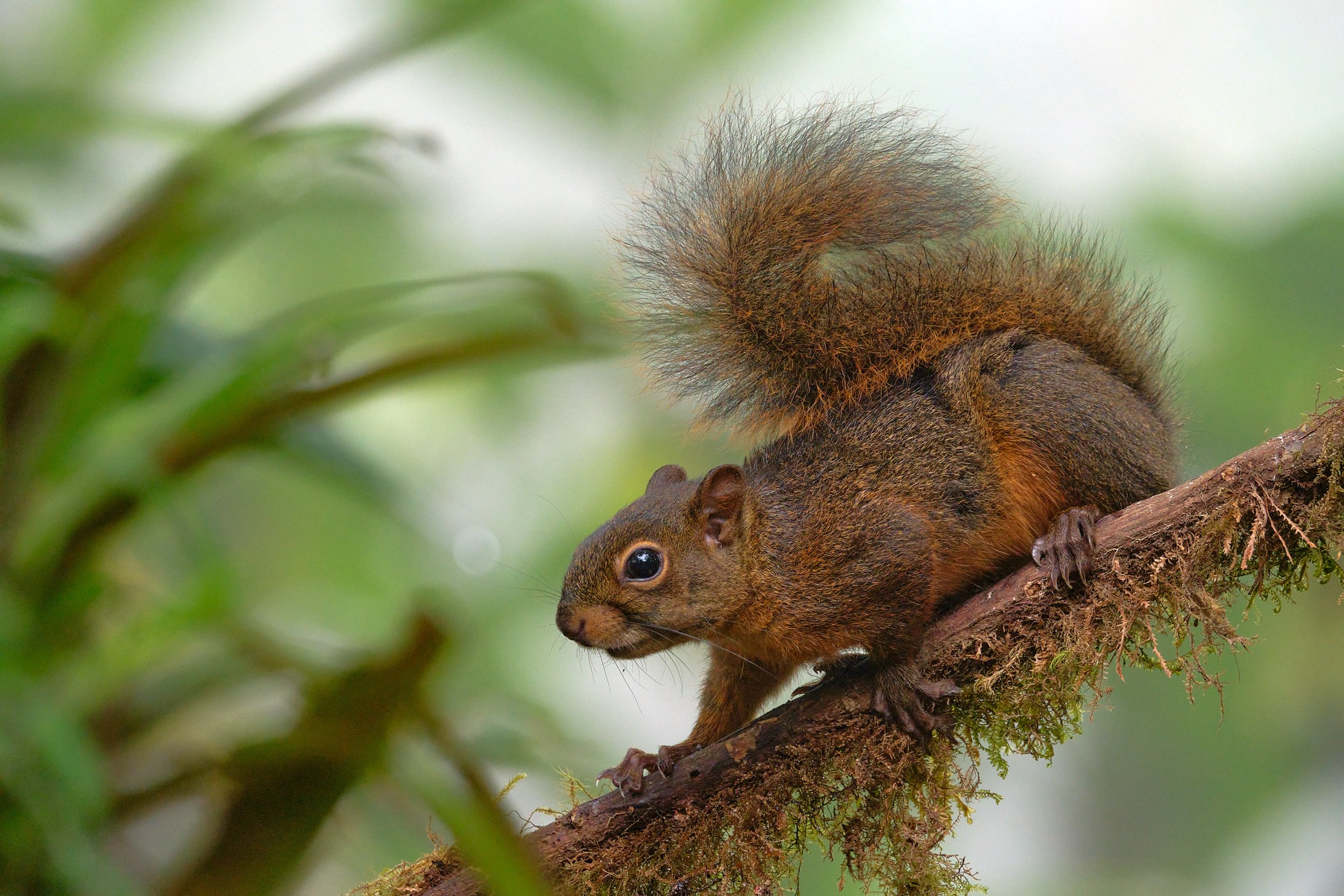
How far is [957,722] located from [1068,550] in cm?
36

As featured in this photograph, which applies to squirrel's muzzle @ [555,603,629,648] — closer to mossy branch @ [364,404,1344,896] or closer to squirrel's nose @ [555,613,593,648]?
squirrel's nose @ [555,613,593,648]

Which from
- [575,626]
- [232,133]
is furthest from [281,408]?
[575,626]

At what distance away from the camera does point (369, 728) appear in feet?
3.41

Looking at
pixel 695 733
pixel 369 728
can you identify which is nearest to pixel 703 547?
pixel 695 733

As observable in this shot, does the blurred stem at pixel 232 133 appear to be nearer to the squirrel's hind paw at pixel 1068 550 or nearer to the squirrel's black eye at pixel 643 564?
the squirrel's black eye at pixel 643 564

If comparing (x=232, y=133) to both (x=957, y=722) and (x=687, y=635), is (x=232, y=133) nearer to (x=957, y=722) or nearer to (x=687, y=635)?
(x=687, y=635)

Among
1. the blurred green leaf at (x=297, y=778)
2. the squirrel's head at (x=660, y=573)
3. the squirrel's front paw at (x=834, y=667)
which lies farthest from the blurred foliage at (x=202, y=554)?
the squirrel's front paw at (x=834, y=667)

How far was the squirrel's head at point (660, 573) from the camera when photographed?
6.39 feet

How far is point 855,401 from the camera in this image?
2.23 metres

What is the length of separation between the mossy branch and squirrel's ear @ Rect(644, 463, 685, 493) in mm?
578

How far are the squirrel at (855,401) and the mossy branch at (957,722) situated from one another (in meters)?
0.07

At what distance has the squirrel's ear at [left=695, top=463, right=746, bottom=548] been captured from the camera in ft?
6.78

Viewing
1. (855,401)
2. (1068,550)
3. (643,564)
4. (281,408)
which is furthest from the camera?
(855,401)

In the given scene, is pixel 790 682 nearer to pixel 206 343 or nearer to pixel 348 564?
pixel 206 343
